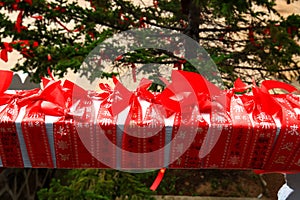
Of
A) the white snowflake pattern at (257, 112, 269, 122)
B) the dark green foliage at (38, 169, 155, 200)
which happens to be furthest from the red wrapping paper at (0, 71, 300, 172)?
the dark green foliage at (38, 169, 155, 200)

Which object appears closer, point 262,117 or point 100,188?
point 262,117

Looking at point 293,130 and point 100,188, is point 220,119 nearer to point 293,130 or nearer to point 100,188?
point 293,130

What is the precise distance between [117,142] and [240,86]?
11.6 inches

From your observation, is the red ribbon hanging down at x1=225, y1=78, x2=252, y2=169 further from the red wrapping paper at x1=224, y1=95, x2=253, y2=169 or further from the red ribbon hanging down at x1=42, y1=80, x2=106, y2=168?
the red ribbon hanging down at x1=42, y1=80, x2=106, y2=168

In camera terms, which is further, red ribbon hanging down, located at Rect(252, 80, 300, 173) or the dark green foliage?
the dark green foliage

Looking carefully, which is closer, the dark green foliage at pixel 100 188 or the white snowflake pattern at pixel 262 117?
the white snowflake pattern at pixel 262 117

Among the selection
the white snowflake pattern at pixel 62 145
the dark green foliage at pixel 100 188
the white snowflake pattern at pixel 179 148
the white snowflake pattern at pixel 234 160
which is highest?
the white snowflake pattern at pixel 62 145

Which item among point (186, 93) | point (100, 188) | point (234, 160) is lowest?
point (100, 188)

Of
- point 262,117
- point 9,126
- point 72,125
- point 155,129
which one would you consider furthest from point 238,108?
point 9,126

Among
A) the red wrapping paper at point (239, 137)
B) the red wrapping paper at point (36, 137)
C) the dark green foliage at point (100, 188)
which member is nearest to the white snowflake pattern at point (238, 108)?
the red wrapping paper at point (239, 137)

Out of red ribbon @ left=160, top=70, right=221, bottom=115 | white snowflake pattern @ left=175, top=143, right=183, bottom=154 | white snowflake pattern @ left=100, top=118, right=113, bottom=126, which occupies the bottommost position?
white snowflake pattern @ left=175, top=143, right=183, bottom=154

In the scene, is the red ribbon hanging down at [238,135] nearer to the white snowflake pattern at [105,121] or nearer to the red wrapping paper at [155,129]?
the red wrapping paper at [155,129]

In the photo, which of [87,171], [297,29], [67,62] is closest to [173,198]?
[87,171]

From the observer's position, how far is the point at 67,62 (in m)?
1.45
